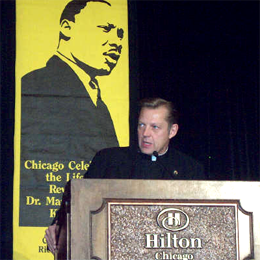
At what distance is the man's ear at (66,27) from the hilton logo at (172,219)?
7.76 feet

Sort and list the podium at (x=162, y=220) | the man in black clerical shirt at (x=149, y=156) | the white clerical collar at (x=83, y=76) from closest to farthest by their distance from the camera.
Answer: the podium at (x=162, y=220) → the man in black clerical shirt at (x=149, y=156) → the white clerical collar at (x=83, y=76)

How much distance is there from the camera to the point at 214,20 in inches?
162

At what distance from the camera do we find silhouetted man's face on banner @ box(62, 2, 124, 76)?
389 cm

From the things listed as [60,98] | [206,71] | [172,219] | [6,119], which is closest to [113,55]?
[60,98]

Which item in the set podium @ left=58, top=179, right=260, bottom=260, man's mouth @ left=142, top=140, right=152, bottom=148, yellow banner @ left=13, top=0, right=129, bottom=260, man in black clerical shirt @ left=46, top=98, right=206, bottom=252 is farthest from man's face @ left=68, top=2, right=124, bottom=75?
podium @ left=58, top=179, right=260, bottom=260

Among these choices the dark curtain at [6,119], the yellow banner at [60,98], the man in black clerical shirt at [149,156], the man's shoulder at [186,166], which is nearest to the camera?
the man in black clerical shirt at [149,156]

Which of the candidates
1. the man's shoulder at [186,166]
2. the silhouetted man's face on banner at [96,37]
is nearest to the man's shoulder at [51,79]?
the silhouetted man's face on banner at [96,37]

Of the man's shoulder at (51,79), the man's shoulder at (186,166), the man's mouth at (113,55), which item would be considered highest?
the man's mouth at (113,55)

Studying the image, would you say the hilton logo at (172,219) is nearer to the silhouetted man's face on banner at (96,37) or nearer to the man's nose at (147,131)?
the man's nose at (147,131)

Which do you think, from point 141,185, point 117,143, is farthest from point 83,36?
point 141,185

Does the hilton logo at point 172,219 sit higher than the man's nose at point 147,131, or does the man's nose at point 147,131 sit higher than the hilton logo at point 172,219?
the man's nose at point 147,131

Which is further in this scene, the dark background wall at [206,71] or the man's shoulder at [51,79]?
the dark background wall at [206,71]

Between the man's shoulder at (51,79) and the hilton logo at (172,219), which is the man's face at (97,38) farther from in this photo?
the hilton logo at (172,219)

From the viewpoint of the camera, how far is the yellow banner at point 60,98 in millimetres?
3656
